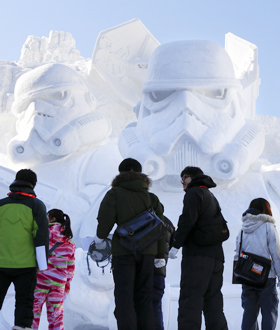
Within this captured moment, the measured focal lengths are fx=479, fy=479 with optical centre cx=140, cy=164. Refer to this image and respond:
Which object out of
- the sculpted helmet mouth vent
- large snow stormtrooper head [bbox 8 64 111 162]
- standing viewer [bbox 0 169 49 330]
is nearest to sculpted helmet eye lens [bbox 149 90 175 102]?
the sculpted helmet mouth vent

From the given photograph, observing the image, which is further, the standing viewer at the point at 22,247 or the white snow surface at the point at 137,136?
the white snow surface at the point at 137,136

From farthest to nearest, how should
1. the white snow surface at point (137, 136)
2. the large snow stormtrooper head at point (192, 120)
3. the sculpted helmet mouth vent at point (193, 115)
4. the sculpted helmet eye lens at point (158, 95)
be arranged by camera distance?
the sculpted helmet eye lens at point (158, 95) → the sculpted helmet mouth vent at point (193, 115) → the large snow stormtrooper head at point (192, 120) → the white snow surface at point (137, 136)

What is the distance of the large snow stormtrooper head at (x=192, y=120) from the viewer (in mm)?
5859

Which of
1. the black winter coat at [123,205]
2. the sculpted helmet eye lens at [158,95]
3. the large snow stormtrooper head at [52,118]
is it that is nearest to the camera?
the black winter coat at [123,205]

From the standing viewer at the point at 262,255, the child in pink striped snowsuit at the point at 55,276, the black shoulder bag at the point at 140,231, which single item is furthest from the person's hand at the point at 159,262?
the child in pink striped snowsuit at the point at 55,276

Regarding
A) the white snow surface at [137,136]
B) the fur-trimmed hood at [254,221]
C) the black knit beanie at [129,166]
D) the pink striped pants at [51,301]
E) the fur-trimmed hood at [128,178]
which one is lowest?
the pink striped pants at [51,301]

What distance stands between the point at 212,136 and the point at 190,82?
784 millimetres

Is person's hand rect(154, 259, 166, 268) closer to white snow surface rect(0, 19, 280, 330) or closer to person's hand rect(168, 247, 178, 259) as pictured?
person's hand rect(168, 247, 178, 259)

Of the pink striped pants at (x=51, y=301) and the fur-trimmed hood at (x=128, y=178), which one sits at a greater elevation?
the fur-trimmed hood at (x=128, y=178)

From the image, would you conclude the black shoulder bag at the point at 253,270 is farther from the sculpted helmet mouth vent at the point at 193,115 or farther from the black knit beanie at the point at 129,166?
the sculpted helmet mouth vent at the point at 193,115

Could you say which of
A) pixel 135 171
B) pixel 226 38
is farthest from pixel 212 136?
pixel 226 38

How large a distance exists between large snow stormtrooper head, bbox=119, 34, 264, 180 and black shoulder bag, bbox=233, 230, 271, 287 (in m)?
2.58

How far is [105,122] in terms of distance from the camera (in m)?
8.91

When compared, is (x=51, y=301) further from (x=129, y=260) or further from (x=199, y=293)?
(x=199, y=293)
